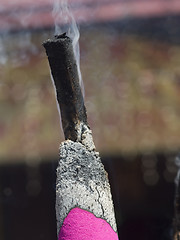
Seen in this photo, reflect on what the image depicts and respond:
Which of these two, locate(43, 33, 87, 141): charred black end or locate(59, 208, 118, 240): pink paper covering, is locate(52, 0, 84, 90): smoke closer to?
locate(43, 33, 87, 141): charred black end

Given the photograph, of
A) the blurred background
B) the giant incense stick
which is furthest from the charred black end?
the blurred background

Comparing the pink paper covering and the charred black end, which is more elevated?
the charred black end

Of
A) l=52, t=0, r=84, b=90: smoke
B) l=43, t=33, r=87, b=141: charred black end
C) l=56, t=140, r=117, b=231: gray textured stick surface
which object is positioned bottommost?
l=56, t=140, r=117, b=231: gray textured stick surface

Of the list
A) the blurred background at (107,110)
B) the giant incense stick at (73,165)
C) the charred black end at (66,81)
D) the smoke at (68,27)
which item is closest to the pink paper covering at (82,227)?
the giant incense stick at (73,165)

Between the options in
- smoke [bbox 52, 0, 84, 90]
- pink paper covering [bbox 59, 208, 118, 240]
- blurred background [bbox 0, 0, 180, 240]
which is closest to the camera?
pink paper covering [bbox 59, 208, 118, 240]

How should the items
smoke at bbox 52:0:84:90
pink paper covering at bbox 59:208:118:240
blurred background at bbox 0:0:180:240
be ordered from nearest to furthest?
pink paper covering at bbox 59:208:118:240, smoke at bbox 52:0:84:90, blurred background at bbox 0:0:180:240

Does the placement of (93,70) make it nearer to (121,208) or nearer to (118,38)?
(118,38)

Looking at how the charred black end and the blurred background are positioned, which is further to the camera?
the blurred background

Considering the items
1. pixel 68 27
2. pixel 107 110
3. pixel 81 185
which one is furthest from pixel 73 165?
pixel 107 110
